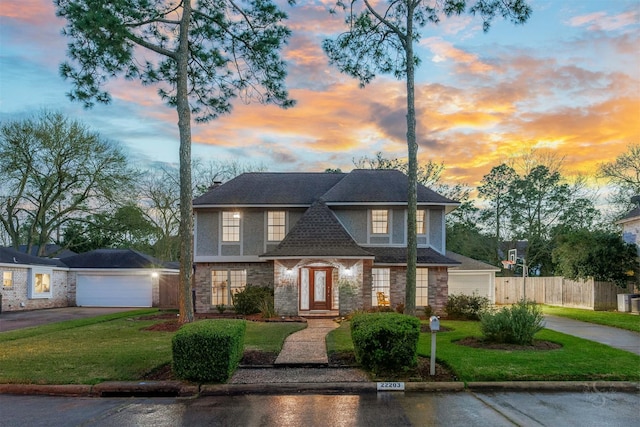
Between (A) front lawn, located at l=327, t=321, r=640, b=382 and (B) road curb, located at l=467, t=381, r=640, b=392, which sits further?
(A) front lawn, located at l=327, t=321, r=640, b=382

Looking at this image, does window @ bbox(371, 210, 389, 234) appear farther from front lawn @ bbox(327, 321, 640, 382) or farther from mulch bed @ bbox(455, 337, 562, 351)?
mulch bed @ bbox(455, 337, 562, 351)

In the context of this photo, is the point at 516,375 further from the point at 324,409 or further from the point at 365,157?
the point at 365,157

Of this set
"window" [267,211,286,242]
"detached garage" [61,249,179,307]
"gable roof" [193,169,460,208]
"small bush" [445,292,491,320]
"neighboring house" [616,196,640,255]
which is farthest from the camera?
"detached garage" [61,249,179,307]

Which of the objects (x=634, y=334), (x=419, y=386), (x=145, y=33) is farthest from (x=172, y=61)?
(x=634, y=334)

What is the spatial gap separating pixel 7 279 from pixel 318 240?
16.3 metres

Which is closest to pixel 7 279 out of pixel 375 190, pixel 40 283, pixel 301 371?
pixel 40 283

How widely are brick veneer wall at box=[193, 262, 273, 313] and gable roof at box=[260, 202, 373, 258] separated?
2462mm

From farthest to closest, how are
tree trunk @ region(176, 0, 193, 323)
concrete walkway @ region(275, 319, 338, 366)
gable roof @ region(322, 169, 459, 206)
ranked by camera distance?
gable roof @ region(322, 169, 459, 206) < tree trunk @ region(176, 0, 193, 323) < concrete walkway @ region(275, 319, 338, 366)

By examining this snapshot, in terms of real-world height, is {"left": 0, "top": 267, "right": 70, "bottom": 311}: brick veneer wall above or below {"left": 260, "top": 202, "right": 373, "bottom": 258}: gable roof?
below

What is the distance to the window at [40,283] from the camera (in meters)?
26.3

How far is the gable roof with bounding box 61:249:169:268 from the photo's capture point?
94.8 feet

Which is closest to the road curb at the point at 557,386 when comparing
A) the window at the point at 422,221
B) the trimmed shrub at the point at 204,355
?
the trimmed shrub at the point at 204,355

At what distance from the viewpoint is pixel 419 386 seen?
8.62 meters

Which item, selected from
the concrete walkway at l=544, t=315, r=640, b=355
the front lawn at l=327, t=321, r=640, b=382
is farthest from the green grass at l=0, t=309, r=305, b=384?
the concrete walkway at l=544, t=315, r=640, b=355
